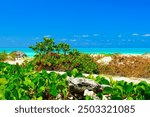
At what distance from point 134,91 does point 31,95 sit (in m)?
1.50

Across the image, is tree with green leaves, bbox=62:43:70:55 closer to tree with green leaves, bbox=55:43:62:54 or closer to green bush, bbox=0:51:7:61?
tree with green leaves, bbox=55:43:62:54

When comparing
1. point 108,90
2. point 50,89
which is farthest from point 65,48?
point 108,90

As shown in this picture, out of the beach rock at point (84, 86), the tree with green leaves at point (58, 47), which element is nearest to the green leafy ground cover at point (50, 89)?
the beach rock at point (84, 86)

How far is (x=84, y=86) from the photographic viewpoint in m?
7.24

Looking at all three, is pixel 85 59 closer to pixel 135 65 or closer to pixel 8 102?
pixel 135 65

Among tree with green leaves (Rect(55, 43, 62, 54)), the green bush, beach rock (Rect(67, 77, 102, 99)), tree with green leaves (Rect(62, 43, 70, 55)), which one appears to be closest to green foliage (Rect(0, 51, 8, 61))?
the green bush

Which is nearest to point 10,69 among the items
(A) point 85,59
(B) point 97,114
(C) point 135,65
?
(B) point 97,114

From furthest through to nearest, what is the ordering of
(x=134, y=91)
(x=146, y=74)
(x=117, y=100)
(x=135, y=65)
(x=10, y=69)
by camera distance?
1. (x=135, y=65)
2. (x=146, y=74)
3. (x=10, y=69)
4. (x=134, y=91)
5. (x=117, y=100)

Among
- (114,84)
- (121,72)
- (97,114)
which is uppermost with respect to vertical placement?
(121,72)

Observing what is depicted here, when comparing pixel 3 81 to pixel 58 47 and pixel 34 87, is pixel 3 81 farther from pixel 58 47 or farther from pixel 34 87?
pixel 58 47

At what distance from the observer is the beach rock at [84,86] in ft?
23.5

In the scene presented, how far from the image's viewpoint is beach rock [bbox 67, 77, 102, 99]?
7156 millimetres

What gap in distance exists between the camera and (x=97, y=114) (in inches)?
224

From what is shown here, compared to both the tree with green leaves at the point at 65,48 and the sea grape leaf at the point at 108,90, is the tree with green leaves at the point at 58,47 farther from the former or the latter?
the sea grape leaf at the point at 108,90
